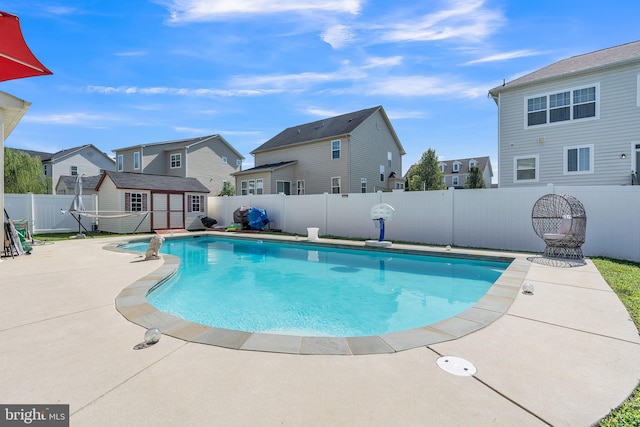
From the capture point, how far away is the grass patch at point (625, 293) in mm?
1777

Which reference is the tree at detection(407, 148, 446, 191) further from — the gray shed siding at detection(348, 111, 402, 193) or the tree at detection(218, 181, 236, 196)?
the tree at detection(218, 181, 236, 196)

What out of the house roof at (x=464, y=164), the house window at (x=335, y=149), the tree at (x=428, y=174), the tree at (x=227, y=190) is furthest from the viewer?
the house roof at (x=464, y=164)

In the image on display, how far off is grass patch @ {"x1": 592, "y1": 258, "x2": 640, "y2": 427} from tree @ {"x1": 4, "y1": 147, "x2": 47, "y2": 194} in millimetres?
29412

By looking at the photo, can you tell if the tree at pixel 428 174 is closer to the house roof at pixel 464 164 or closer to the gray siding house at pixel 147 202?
the gray siding house at pixel 147 202

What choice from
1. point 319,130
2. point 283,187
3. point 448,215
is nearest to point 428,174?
point 319,130

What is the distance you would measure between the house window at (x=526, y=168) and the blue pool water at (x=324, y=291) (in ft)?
22.1

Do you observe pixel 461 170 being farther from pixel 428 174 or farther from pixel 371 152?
pixel 371 152

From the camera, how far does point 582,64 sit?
38.5ft

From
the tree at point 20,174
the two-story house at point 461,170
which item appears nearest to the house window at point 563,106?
the two-story house at point 461,170

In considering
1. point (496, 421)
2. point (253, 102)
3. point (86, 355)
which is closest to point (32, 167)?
point (253, 102)

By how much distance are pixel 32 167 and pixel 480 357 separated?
96.6 feet

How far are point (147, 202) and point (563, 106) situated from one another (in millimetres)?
19895

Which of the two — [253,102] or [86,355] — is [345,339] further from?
[253,102]

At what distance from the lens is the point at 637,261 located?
23.8ft
